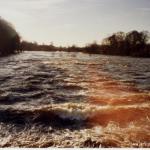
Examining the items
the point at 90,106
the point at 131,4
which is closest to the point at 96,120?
the point at 90,106

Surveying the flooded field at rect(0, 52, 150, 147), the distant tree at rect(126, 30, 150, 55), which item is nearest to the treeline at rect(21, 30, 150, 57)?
the distant tree at rect(126, 30, 150, 55)

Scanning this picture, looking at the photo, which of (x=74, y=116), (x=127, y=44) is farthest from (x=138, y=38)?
(x=127, y=44)

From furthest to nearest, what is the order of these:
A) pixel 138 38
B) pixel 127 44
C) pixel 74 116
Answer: pixel 127 44, pixel 138 38, pixel 74 116

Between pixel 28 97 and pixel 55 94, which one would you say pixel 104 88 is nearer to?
pixel 55 94

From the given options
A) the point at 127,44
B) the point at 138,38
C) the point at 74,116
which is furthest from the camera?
the point at 127,44

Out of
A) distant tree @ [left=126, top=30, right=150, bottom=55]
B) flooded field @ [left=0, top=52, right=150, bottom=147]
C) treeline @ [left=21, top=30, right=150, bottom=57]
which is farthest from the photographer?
treeline @ [left=21, top=30, right=150, bottom=57]

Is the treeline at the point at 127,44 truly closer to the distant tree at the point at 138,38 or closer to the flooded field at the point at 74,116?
the distant tree at the point at 138,38

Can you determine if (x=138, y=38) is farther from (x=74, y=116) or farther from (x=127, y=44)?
(x=127, y=44)

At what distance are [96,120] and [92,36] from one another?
3.27 ft

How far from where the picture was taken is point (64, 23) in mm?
3162

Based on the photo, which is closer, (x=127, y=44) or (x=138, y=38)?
(x=138, y=38)

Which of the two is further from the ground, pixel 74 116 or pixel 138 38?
pixel 138 38

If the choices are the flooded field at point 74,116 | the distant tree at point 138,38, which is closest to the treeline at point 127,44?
the distant tree at point 138,38

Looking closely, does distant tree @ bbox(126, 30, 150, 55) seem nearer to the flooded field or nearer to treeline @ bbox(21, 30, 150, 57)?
treeline @ bbox(21, 30, 150, 57)
